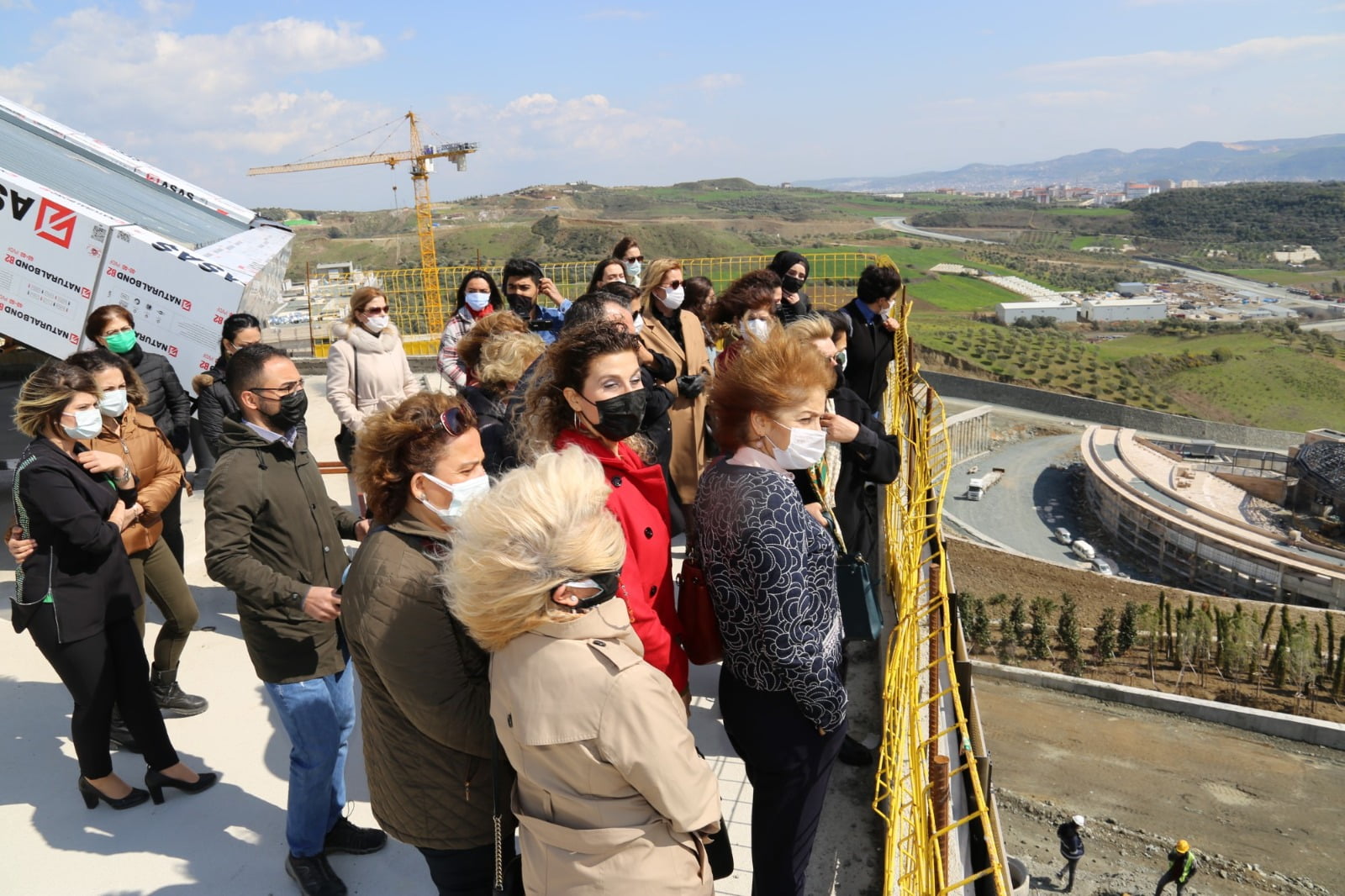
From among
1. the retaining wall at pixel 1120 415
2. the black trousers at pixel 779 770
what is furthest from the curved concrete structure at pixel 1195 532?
the black trousers at pixel 779 770

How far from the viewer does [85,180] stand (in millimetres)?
7742

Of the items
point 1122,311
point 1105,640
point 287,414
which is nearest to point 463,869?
point 287,414

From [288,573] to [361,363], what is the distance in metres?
2.08

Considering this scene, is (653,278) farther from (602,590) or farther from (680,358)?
(602,590)

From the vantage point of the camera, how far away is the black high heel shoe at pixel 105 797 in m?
3.37

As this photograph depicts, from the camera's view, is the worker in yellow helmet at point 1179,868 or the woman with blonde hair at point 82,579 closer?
the woman with blonde hair at point 82,579

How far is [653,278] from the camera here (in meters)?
4.38

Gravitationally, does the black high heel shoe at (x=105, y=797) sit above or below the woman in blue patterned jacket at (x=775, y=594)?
below

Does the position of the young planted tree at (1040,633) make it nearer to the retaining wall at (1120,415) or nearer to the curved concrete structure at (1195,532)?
the curved concrete structure at (1195,532)

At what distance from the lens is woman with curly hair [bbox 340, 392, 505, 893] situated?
6.40ft

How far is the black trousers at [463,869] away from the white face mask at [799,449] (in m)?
1.24

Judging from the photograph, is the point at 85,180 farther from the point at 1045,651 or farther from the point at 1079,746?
the point at 1045,651

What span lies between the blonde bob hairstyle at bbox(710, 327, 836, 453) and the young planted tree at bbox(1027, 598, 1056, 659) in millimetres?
18020

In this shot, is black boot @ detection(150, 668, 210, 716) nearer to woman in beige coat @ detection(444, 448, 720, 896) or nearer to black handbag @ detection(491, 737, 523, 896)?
black handbag @ detection(491, 737, 523, 896)
